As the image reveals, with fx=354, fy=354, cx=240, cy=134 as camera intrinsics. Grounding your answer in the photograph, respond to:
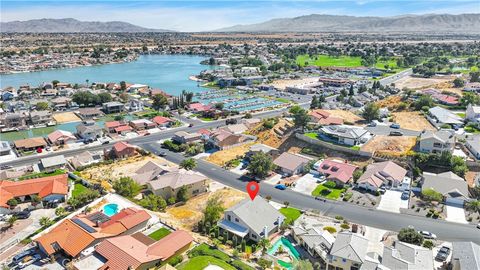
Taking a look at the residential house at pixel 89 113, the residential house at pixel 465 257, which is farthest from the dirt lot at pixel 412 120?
the residential house at pixel 89 113

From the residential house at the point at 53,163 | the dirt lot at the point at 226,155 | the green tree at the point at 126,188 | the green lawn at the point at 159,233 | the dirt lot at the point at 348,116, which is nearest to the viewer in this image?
the green lawn at the point at 159,233

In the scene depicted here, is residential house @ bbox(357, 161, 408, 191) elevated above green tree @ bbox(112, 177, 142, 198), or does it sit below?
below

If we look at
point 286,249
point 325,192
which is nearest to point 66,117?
point 325,192

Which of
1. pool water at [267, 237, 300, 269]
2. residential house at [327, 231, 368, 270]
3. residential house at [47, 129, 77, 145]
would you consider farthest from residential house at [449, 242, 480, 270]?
residential house at [47, 129, 77, 145]

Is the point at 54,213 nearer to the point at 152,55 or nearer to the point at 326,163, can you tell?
the point at 326,163

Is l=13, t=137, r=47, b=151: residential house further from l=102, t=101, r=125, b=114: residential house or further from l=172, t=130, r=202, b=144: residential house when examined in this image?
l=102, t=101, r=125, b=114: residential house

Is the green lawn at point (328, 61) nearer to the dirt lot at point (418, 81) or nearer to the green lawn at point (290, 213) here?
the dirt lot at point (418, 81)
